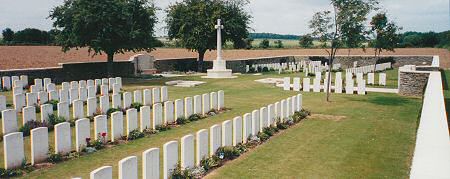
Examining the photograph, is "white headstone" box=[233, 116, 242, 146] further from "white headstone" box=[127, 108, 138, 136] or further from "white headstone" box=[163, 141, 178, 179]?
"white headstone" box=[127, 108, 138, 136]

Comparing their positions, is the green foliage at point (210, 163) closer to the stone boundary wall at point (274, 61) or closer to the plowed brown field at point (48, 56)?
the plowed brown field at point (48, 56)

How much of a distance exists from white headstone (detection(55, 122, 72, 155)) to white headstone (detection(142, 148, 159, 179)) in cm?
318

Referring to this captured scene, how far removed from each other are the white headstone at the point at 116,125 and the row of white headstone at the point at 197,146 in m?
1.66

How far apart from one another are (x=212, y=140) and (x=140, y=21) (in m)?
18.5

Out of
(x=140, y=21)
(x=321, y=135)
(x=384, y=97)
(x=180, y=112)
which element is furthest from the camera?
(x=140, y=21)

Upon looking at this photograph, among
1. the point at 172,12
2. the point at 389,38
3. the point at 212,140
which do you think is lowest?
the point at 212,140

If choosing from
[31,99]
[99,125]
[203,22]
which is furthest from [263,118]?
[203,22]

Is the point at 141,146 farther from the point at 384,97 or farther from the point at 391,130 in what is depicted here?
the point at 384,97

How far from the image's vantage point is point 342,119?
13172 mm

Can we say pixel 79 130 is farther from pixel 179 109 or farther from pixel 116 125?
pixel 179 109

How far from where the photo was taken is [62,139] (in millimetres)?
8477

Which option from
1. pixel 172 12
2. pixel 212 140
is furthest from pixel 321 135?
pixel 172 12

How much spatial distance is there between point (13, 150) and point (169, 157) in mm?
3096

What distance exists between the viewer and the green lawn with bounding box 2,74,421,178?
770 cm
